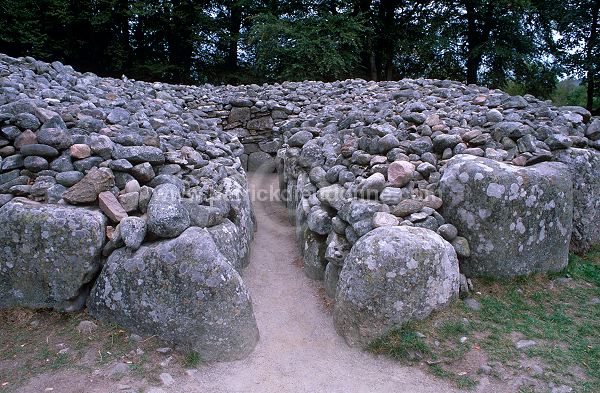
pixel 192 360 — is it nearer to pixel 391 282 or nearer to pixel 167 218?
pixel 167 218

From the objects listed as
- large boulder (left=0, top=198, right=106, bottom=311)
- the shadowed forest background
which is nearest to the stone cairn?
A: large boulder (left=0, top=198, right=106, bottom=311)

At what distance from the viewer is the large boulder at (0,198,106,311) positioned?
12.5ft

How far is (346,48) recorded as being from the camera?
52.6ft

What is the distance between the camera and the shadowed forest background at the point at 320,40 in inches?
581

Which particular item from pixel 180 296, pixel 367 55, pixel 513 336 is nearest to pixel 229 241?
pixel 180 296

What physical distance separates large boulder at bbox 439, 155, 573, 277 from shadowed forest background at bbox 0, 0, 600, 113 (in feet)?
35.0

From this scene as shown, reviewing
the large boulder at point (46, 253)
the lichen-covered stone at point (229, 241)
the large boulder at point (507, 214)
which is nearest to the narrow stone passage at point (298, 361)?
the lichen-covered stone at point (229, 241)

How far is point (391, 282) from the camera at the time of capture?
389 centimetres

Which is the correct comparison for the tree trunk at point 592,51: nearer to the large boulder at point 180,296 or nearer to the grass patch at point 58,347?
the large boulder at point 180,296

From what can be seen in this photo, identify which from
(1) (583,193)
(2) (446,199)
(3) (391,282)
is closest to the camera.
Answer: (3) (391,282)

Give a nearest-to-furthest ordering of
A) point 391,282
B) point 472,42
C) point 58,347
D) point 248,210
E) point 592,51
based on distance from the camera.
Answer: point 58,347, point 391,282, point 248,210, point 592,51, point 472,42

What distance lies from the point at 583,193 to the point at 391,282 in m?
3.26

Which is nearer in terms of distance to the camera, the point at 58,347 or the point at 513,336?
the point at 58,347

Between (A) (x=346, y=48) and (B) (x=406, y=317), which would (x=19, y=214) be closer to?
(B) (x=406, y=317)
